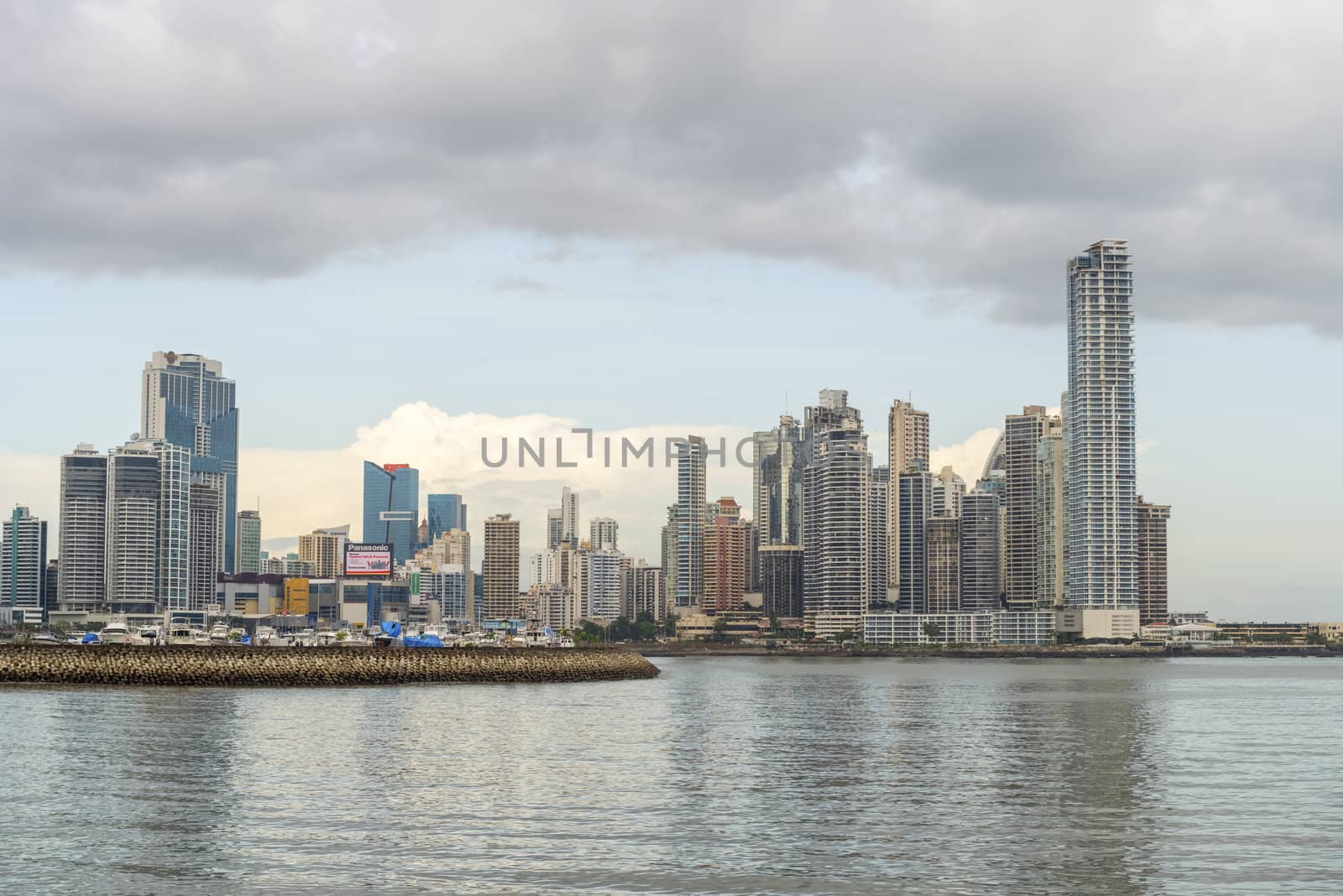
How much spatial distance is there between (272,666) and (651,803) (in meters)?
87.6

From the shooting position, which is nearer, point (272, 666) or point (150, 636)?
point (272, 666)

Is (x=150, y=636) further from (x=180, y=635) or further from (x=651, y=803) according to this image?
(x=651, y=803)

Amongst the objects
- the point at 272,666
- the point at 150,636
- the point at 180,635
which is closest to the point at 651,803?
the point at 272,666

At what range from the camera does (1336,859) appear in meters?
38.4

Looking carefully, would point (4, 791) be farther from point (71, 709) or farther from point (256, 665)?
point (256, 665)

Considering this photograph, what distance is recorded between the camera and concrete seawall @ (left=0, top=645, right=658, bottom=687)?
400 feet

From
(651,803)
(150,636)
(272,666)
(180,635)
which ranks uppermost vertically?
(651,803)

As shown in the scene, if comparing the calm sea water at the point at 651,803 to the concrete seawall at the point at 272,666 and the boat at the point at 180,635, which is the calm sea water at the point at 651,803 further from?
the boat at the point at 180,635

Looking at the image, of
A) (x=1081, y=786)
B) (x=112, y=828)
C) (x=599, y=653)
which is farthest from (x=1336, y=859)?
(x=599, y=653)

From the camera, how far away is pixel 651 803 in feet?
159

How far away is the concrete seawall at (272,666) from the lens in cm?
12200

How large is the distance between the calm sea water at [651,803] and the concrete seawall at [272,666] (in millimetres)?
30777

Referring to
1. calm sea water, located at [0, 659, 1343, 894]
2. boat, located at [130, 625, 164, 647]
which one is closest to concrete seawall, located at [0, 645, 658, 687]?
boat, located at [130, 625, 164, 647]

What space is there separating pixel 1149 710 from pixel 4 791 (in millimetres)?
82212
